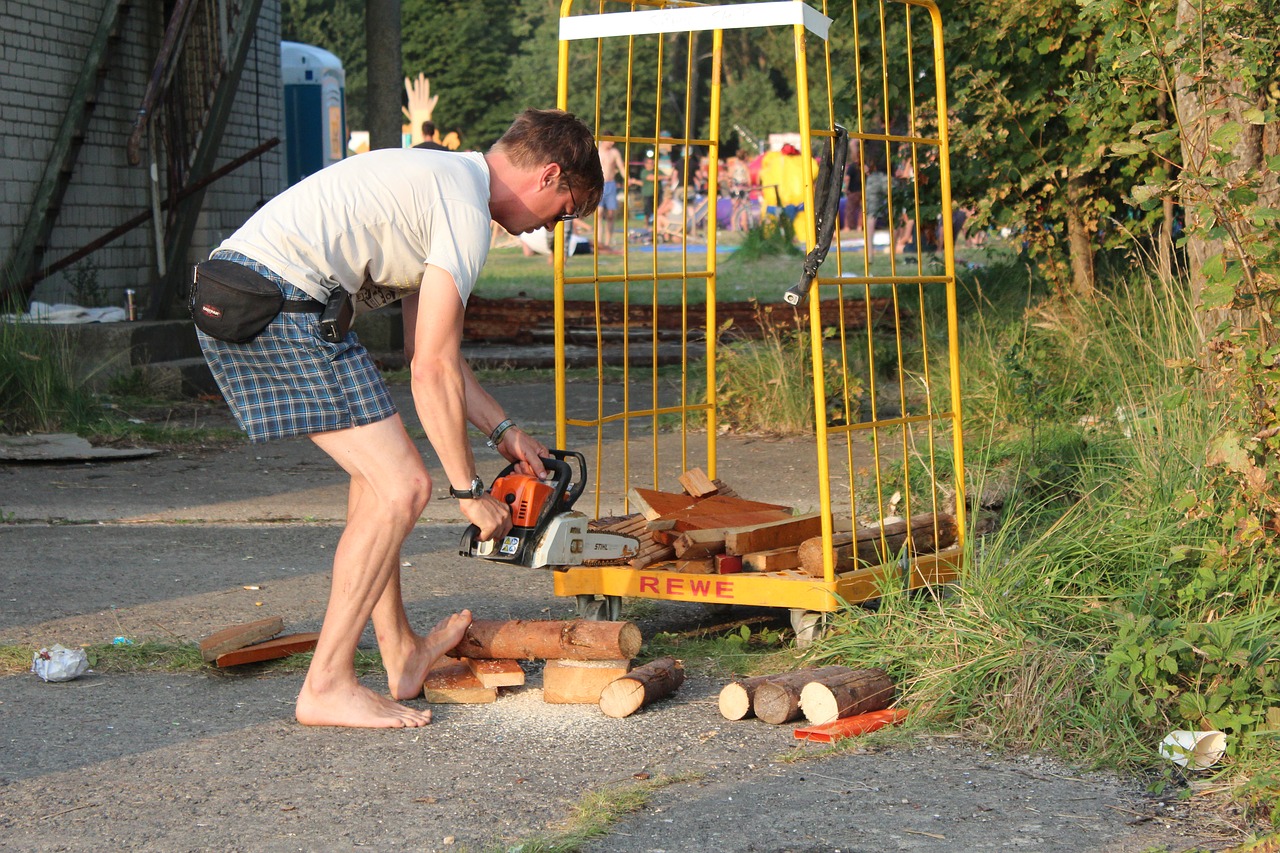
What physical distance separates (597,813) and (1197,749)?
5.07 ft

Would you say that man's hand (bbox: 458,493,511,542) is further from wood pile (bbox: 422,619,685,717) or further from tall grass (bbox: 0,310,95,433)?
tall grass (bbox: 0,310,95,433)

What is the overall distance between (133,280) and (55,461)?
609 centimetres

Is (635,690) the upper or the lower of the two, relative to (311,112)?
lower

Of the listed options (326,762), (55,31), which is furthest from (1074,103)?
(55,31)

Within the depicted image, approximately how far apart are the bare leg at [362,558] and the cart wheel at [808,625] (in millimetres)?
1259

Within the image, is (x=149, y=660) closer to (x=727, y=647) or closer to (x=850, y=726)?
(x=727, y=647)

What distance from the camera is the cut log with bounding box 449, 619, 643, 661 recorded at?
4383 millimetres

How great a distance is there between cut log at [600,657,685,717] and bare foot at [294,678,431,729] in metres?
0.52

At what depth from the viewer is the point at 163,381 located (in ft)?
34.8

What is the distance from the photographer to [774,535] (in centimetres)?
493

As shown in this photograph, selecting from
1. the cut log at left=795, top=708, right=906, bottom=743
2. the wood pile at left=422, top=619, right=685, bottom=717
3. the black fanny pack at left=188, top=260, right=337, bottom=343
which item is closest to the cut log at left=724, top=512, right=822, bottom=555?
the wood pile at left=422, top=619, right=685, bottom=717

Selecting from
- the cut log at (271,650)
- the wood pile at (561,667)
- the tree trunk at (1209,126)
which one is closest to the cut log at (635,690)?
the wood pile at (561,667)

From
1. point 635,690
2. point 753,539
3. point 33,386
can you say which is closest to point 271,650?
point 635,690

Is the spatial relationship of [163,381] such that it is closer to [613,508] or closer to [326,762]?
[613,508]
